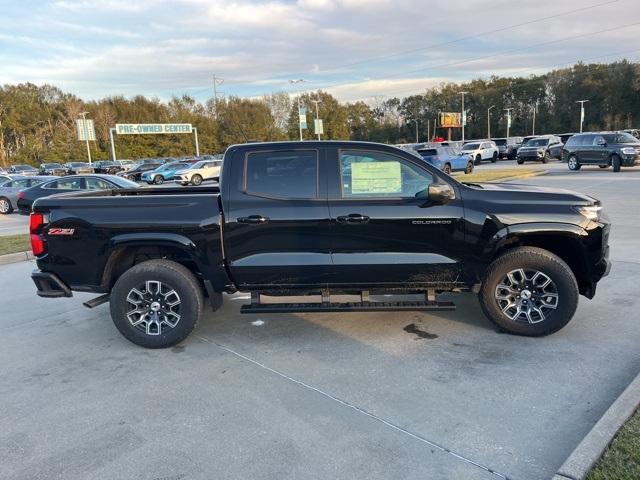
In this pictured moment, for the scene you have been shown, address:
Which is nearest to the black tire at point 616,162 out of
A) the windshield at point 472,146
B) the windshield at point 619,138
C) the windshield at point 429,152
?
the windshield at point 619,138

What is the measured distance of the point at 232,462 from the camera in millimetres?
2953

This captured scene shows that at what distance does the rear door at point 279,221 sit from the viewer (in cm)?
454

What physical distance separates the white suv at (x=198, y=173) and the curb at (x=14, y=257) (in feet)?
73.2

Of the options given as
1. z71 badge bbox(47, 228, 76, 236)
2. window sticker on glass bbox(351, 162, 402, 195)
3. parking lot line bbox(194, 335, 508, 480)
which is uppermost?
window sticker on glass bbox(351, 162, 402, 195)

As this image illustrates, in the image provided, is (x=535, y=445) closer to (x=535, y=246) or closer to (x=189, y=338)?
(x=535, y=246)

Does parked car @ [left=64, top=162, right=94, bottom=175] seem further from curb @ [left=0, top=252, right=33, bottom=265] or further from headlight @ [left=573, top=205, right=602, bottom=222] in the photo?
headlight @ [left=573, top=205, right=602, bottom=222]

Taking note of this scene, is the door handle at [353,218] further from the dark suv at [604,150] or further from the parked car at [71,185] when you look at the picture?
the dark suv at [604,150]

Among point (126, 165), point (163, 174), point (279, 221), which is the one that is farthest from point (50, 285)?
point (126, 165)

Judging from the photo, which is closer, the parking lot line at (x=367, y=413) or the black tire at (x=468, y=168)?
the parking lot line at (x=367, y=413)

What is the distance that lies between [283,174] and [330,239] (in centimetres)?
78

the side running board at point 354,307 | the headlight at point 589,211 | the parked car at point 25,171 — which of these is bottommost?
the side running board at point 354,307

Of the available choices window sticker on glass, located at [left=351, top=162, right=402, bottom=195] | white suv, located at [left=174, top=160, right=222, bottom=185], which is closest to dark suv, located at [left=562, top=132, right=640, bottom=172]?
white suv, located at [left=174, top=160, right=222, bottom=185]

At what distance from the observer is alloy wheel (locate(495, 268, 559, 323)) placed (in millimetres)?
4555

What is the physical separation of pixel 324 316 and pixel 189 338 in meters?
1.48
